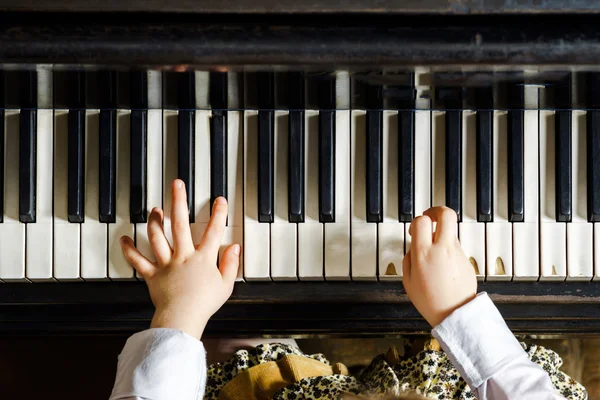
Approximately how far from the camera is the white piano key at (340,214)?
1069mm

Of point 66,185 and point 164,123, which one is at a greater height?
point 164,123

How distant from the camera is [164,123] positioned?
41.8 inches

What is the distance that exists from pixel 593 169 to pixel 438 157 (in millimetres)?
292

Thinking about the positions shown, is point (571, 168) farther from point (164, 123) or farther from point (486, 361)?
Result: point (164, 123)

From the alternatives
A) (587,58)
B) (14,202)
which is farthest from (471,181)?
(14,202)

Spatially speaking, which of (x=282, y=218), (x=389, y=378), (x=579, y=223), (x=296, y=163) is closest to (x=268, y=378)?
(x=389, y=378)

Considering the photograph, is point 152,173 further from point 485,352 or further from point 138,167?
point 485,352

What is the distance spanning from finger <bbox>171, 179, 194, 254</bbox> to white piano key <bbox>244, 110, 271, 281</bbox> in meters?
0.11

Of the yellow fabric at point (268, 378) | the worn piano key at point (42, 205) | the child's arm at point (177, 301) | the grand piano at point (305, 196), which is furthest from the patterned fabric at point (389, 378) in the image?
the worn piano key at point (42, 205)

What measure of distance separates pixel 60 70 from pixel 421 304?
2.40 feet

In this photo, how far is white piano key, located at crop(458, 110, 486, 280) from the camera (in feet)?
3.53

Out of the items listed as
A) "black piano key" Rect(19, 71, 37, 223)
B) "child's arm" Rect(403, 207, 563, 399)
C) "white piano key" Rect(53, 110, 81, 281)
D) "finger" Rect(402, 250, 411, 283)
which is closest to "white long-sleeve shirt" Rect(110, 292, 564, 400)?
"child's arm" Rect(403, 207, 563, 399)

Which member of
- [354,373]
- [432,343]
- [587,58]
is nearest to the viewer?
[587,58]

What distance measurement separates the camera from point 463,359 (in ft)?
3.44
